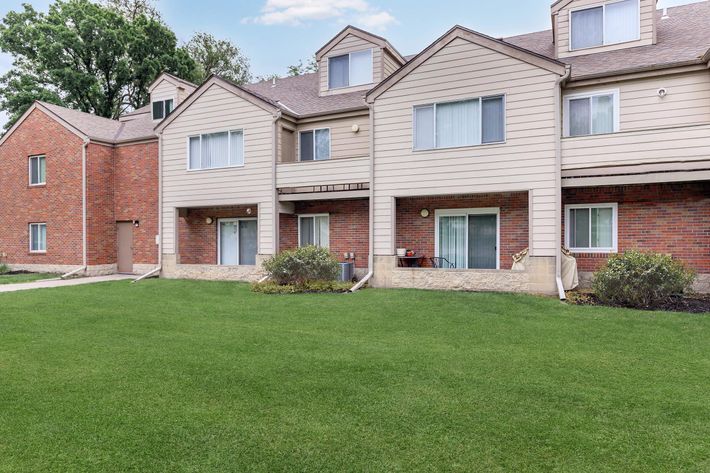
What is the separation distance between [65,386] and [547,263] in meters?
10.2

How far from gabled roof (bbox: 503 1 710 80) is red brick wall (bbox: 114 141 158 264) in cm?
1509

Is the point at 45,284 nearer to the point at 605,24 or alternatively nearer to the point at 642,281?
the point at 642,281

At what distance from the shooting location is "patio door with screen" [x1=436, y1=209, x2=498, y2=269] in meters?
13.2

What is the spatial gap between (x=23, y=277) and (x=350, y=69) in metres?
14.6

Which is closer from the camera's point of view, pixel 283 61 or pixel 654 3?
pixel 654 3

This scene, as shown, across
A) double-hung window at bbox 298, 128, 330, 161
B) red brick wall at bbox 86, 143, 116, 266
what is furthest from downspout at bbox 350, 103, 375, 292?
red brick wall at bbox 86, 143, 116, 266

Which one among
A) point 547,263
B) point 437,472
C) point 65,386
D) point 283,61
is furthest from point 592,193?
point 283,61

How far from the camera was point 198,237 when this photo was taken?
17344mm

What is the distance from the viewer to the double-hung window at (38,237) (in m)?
19.2

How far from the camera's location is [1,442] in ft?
12.1

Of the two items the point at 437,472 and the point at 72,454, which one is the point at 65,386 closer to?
the point at 72,454

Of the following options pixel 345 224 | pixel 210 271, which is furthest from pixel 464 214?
pixel 210 271

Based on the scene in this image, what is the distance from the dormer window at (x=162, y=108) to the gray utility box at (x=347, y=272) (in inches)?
440

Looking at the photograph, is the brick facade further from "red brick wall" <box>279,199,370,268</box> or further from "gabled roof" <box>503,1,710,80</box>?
"gabled roof" <box>503,1,710,80</box>
